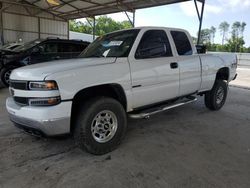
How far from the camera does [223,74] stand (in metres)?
5.33

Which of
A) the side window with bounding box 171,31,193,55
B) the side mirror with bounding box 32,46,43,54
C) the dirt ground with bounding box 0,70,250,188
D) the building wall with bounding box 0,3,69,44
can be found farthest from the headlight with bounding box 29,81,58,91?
the building wall with bounding box 0,3,69,44

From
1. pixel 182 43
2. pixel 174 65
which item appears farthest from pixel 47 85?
pixel 182 43

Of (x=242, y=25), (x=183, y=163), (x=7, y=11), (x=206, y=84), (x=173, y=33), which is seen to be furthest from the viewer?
(x=242, y=25)

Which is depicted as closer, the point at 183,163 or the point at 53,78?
the point at 53,78

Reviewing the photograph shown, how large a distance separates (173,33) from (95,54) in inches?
61.9

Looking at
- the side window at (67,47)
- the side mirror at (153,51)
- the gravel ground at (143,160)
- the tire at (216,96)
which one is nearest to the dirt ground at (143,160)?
the gravel ground at (143,160)

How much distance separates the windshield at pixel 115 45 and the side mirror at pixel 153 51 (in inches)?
7.6

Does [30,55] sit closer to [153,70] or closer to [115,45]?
[115,45]

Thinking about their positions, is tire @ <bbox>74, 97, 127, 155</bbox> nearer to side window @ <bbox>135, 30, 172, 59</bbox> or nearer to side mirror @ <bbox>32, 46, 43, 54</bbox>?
side window @ <bbox>135, 30, 172, 59</bbox>

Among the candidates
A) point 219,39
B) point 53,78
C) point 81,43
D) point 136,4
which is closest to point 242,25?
point 219,39

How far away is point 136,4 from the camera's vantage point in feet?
44.7

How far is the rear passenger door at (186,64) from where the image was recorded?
13.1 ft

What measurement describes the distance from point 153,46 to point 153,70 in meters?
0.47

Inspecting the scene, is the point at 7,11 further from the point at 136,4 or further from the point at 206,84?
the point at 206,84
